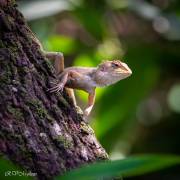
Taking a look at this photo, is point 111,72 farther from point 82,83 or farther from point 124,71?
point 82,83

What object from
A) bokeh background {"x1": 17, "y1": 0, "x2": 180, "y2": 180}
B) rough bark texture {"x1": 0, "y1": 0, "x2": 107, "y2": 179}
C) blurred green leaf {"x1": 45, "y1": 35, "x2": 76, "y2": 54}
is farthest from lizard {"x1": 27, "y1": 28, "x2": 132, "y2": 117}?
blurred green leaf {"x1": 45, "y1": 35, "x2": 76, "y2": 54}

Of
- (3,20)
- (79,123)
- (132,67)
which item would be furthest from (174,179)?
(3,20)

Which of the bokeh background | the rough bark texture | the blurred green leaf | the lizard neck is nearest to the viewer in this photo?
the rough bark texture

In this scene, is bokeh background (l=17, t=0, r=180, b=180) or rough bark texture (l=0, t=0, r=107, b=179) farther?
bokeh background (l=17, t=0, r=180, b=180)

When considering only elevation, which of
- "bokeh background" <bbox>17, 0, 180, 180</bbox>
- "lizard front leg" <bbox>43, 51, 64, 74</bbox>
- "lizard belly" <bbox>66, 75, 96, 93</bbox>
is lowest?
"lizard belly" <bbox>66, 75, 96, 93</bbox>

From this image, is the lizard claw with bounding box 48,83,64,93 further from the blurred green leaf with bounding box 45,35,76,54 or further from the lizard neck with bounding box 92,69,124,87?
the blurred green leaf with bounding box 45,35,76,54

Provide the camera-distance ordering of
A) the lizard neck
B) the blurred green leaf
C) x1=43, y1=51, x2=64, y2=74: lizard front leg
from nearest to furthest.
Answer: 1. x1=43, y1=51, x2=64, y2=74: lizard front leg
2. the lizard neck
3. the blurred green leaf

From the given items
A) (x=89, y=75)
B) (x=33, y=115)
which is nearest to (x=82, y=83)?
(x=89, y=75)
